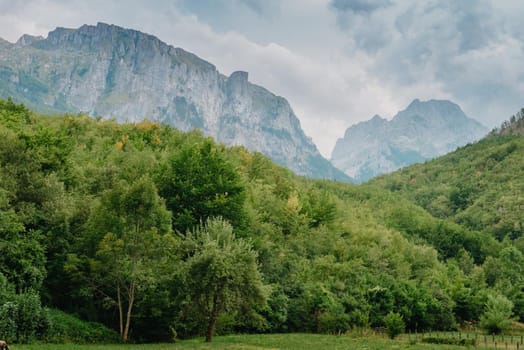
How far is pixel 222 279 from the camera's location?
3878 centimetres

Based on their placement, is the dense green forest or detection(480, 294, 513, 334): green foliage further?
detection(480, 294, 513, 334): green foliage

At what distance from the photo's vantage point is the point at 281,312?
194 feet

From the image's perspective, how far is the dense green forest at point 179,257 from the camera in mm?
39469

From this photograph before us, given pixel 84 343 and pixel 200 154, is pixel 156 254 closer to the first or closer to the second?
pixel 84 343

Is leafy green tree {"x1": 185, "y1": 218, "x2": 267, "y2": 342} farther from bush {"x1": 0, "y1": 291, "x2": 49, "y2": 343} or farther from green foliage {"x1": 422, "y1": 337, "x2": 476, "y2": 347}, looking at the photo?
green foliage {"x1": 422, "y1": 337, "x2": 476, "y2": 347}

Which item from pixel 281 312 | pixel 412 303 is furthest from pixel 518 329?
pixel 281 312

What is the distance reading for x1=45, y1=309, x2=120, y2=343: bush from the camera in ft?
119

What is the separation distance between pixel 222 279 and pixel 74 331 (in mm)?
11918

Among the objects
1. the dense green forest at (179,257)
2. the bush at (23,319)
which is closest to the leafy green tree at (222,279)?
the dense green forest at (179,257)

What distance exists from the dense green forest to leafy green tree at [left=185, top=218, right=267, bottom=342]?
0.36ft

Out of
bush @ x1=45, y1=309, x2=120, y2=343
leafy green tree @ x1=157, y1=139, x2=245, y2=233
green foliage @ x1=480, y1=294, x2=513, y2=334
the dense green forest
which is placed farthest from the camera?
green foliage @ x1=480, y1=294, x2=513, y2=334

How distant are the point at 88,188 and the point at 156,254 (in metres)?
20.2

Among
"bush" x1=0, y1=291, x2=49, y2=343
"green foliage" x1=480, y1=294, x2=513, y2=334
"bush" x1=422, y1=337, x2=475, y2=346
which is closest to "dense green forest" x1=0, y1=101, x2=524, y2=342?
"bush" x1=0, y1=291, x2=49, y2=343

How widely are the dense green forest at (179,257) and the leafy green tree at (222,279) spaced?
0.11 m
